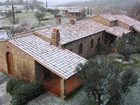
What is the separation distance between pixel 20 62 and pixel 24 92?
434cm

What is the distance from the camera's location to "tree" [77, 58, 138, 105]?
17.8m

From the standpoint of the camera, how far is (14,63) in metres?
25.8

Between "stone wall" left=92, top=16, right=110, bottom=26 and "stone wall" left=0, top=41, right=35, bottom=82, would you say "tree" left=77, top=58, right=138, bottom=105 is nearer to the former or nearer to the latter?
"stone wall" left=0, top=41, right=35, bottom=82

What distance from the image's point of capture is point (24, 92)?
21.7 meters

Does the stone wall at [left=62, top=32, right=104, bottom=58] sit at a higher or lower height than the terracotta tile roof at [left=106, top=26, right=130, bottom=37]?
lower

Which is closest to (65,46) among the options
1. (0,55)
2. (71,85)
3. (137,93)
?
(71,85)

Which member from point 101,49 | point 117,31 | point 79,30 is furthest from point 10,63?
point 117,31

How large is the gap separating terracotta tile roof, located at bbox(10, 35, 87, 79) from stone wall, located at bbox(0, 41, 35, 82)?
0.60m

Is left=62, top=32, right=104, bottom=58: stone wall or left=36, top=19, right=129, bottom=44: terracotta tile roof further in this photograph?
left=62, top=32, right=104, bottom=58: stone wall

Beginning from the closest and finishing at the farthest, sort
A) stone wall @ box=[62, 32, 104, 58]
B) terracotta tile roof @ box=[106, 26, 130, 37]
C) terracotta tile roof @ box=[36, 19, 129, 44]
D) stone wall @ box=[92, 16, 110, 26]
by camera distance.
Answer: terracotta tile roof @ box=[36, 19, 129, 44], stone wall @ box=[62, 32, 104, 58], terracotta tile roof @ box=[106, 26, 130, 37], stone wall @ box=[92, 16, 110, 26]

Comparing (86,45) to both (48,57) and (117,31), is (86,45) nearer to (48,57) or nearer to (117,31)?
(117,31)

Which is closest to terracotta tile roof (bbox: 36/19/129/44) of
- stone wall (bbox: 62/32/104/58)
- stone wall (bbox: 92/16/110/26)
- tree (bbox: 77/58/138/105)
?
stone wall (bbox: 62/32/104/58)

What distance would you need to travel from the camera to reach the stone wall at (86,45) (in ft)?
98.9

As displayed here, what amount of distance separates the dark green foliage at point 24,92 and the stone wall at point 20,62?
5.27 feet
